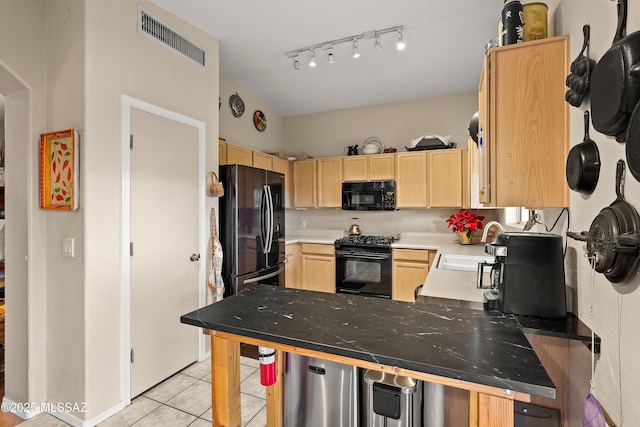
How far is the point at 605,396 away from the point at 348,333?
2.52 feet

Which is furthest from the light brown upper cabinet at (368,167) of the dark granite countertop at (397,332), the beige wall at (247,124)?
the dark granite countertop at (397,332)

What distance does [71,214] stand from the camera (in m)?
1.95

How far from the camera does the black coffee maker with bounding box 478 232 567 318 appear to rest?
1.24m

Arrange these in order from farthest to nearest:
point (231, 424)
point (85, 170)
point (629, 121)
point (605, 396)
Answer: point (85, 170), point (231, 424), point (605, 396), point (629, 121)

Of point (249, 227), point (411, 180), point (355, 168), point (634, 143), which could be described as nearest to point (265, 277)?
point (249, 227)

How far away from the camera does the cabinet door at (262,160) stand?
3.92 meters

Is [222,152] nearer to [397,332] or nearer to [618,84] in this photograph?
[397,332]

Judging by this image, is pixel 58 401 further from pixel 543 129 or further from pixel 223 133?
pixel 543 129

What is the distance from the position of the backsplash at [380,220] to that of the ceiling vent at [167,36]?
2778mm

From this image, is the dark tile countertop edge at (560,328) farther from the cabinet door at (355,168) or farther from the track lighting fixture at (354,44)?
the cabinet door at (355,168)

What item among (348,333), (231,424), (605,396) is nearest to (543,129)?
(605,396)

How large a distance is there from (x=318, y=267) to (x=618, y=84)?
3785 millimetres

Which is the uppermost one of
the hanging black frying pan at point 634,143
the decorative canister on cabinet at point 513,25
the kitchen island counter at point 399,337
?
the decorative canister on cabinet at point 513,25

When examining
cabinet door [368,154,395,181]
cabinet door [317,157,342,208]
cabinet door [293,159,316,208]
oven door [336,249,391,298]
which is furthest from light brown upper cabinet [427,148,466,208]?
cabinet door [293,159,316,208]
